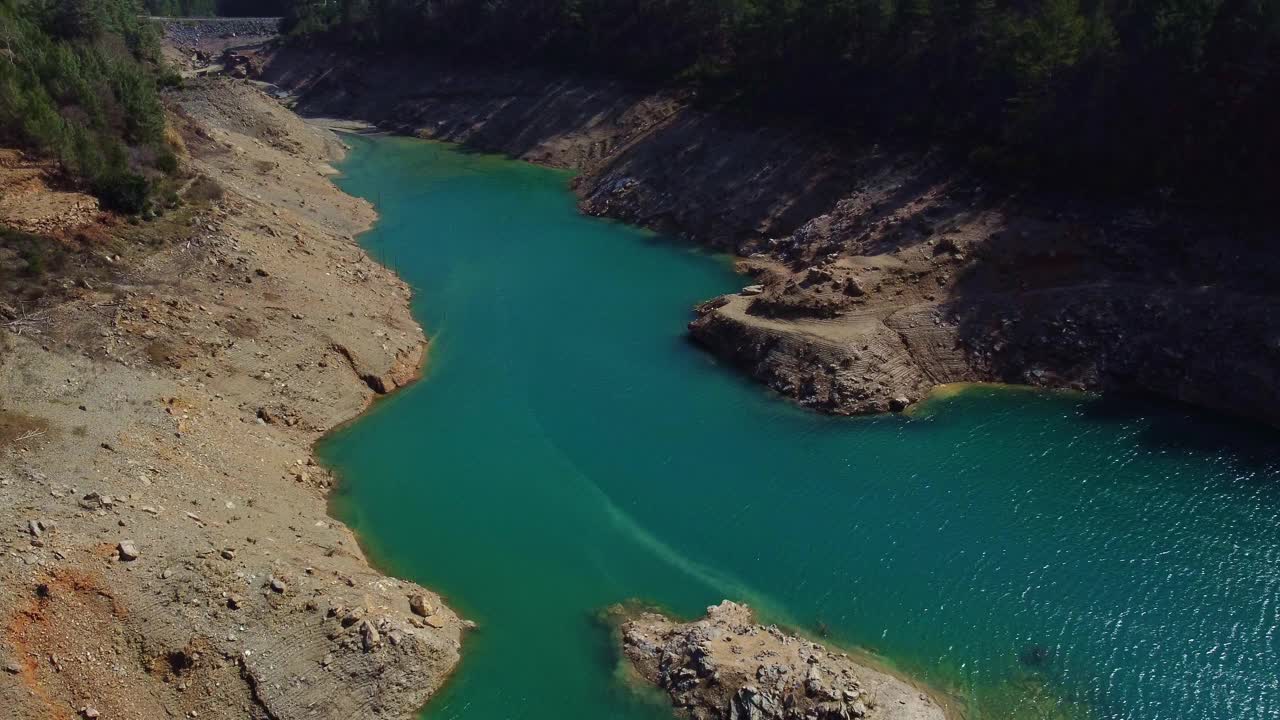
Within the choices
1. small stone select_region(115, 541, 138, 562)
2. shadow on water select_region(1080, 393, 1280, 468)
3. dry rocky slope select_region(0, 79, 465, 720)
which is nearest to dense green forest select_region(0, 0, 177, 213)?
dry rocky slope select_region(0, 79, 465, 720)

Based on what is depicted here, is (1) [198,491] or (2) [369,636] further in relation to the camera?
(1) [198,491]

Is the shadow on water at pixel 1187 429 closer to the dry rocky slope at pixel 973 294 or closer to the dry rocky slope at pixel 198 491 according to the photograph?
the dry rocky slope at pixel 973 294

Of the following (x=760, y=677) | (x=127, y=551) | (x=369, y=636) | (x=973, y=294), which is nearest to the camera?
(x=760, y=677)

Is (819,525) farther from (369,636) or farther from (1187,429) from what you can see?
(1187,429)

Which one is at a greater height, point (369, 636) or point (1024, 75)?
point (1024, 75)

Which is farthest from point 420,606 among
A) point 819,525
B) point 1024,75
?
point 1024,75

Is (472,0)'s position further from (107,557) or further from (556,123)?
(107,557)
